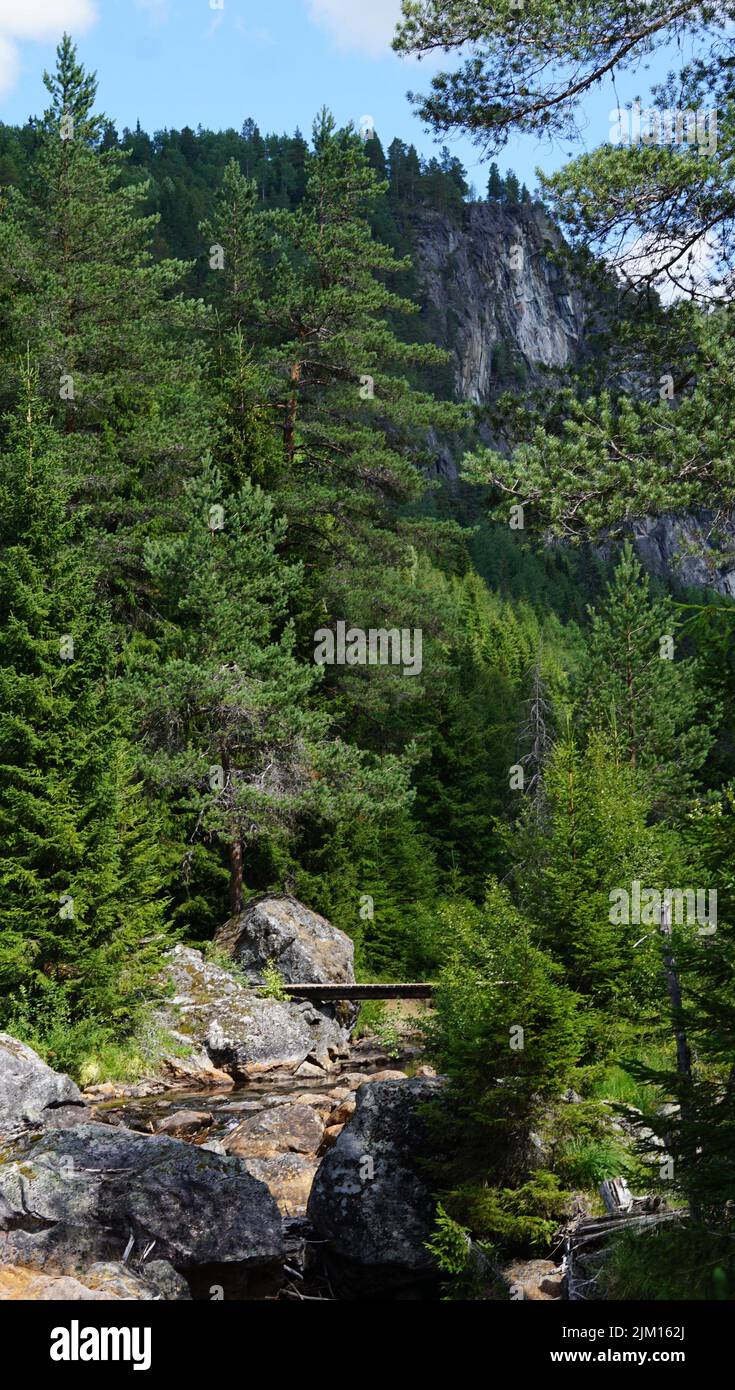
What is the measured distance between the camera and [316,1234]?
9.31 metres

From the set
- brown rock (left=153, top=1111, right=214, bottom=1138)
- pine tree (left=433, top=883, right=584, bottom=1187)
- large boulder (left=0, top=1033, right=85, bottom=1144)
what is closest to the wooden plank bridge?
brown rock (left=153, top=1111, right=214, bottom=1138)

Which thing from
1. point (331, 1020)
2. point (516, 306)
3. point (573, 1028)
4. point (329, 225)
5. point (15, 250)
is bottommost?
point (331, 1020)

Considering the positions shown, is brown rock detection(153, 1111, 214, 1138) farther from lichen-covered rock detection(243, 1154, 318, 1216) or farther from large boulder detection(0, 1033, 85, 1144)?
lichen-covered rock detection(243, 1154, 318, 1216)

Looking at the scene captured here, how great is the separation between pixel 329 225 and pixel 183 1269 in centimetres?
2498

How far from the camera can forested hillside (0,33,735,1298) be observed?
8.19 m

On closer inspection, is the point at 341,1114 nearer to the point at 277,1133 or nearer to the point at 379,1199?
the point at 277,1133

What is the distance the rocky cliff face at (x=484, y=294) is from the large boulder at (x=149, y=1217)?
145 metres

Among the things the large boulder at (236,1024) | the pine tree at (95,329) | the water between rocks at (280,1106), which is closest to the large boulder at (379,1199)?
the water between rocks at (280,1106)

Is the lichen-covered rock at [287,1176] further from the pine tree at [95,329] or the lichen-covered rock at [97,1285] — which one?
the pine tree at [95,329]

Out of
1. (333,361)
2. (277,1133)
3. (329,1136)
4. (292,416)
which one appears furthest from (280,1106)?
(333,361)

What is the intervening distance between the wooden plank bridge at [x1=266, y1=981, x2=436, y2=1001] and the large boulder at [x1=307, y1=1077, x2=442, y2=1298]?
1001 cm

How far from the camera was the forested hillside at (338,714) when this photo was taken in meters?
8.19
